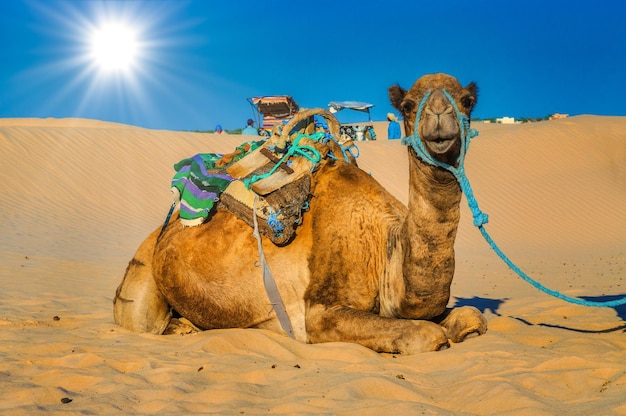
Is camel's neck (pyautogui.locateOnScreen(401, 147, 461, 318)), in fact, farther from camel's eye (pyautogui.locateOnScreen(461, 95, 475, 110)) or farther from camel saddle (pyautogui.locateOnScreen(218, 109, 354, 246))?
camel saddle (pyautogui.locateOnScreen(218, 109, 354, 246))

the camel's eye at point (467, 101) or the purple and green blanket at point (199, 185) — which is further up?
the camel's eye at point (467, 101)

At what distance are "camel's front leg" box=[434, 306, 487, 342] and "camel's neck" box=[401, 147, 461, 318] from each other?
41 centimetres

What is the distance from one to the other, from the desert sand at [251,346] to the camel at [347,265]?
182 millimetres

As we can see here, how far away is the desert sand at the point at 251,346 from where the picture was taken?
10.7 ft

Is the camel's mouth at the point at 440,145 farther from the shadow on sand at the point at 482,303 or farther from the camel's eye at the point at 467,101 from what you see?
the shadow on sand at the point at 482,303

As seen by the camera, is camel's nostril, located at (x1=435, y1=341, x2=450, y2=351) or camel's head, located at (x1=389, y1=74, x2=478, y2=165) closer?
camel's head, located at (x1=389, y1=74, x2=478, y2=165)

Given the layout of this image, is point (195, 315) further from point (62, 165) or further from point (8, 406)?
point (62, 165)

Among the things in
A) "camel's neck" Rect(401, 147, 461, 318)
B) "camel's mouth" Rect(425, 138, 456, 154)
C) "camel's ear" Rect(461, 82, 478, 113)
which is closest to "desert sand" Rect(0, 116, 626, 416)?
"camel's neck" Rect(401, 147, 461, 318)

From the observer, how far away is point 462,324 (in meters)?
4.55

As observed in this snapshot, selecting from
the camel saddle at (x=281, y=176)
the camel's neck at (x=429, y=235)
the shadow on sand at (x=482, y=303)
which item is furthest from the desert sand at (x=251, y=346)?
the camel saddle at (x=281, y=176)

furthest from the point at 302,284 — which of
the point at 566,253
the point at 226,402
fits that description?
the point at 566,253

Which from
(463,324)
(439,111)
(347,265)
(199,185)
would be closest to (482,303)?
(463,324)

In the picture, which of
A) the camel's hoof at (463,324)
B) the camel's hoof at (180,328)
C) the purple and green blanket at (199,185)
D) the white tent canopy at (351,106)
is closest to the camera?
the camel's hoof at (463,324)

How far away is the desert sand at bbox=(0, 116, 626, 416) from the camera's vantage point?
10.7 feet
